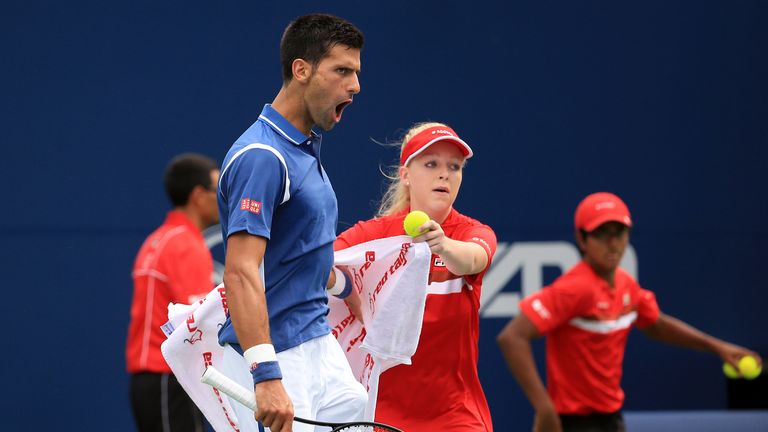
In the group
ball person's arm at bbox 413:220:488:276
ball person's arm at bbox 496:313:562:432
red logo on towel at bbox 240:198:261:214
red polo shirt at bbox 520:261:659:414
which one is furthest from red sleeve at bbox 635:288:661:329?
red logo on towel at bbox 240:198:261:214

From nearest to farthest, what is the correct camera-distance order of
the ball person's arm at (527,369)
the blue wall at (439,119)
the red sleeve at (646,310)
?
the ball person's arm at (527,369)
the red sleeve at (646,310)
the blue wall at (439,119)

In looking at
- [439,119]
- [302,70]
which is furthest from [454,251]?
[439,119]

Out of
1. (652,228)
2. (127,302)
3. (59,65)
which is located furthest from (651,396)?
(59,65)

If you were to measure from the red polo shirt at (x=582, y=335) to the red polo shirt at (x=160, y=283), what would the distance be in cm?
157

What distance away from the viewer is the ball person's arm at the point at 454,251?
139 inches

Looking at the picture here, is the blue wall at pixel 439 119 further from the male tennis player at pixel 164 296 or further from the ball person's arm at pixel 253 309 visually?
the ball person's arm at pixel 253 309

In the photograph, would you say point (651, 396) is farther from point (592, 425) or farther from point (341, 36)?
point (341, 36)

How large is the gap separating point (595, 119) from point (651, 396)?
1.60 m

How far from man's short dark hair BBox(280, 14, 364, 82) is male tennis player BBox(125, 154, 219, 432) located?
249 cm

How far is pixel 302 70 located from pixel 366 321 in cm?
99

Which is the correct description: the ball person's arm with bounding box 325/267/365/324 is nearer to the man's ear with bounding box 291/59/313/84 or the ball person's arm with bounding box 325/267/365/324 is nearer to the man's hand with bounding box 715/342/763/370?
the man's ear with bounding box 291/59/313/84

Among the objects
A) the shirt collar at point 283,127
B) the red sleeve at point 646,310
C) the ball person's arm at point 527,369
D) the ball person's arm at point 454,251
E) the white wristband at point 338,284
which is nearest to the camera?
the shirt collar at point 283,127

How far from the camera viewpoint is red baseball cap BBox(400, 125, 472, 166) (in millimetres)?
4051

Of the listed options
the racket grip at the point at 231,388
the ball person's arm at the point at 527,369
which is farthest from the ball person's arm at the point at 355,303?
the ball person's arm at the point at 527,369
